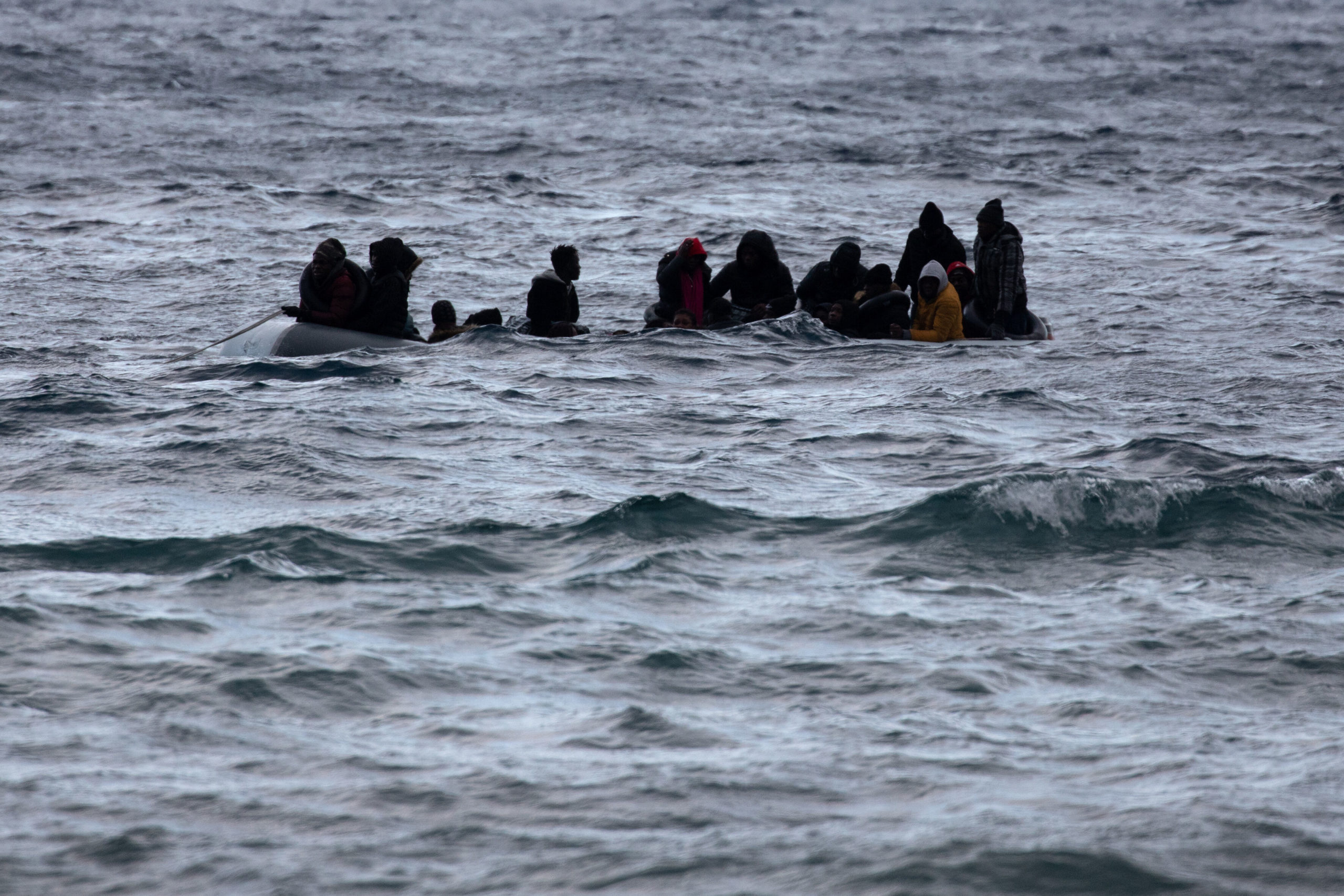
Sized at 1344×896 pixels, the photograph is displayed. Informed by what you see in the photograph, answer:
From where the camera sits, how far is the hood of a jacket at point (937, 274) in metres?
14.4

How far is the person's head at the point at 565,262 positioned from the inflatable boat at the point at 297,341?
1.63 m

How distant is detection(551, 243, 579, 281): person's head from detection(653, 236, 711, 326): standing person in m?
0.97

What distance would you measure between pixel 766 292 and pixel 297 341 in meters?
4.66

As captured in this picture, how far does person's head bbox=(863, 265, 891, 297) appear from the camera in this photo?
48.1 ft

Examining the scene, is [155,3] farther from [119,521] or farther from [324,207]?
[119,521]

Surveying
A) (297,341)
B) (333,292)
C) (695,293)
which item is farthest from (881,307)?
(297,341)

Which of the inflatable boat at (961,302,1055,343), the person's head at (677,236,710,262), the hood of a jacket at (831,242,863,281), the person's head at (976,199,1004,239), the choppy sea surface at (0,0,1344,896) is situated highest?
the person's head at (976,199,1004,239)

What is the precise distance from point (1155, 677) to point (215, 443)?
6623 millimetres

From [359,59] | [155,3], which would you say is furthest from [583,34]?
[155,3]

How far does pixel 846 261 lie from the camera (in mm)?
15070

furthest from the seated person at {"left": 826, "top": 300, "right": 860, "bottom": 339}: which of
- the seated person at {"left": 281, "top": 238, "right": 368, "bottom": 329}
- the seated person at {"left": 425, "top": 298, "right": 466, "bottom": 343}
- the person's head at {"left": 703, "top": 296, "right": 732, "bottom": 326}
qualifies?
the seated person at {"left": 281, "top": 238, "right": 368, "bottom": 329}

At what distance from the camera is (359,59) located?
4419cm

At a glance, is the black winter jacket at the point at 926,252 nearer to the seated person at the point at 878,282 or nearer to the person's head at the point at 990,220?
the seated person at the point at 878,282

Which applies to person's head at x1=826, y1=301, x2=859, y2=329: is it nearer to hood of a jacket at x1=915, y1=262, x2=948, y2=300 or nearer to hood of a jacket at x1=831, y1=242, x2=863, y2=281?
hood of a jacket at x1=831, y1=242, x2=863, y2=281
